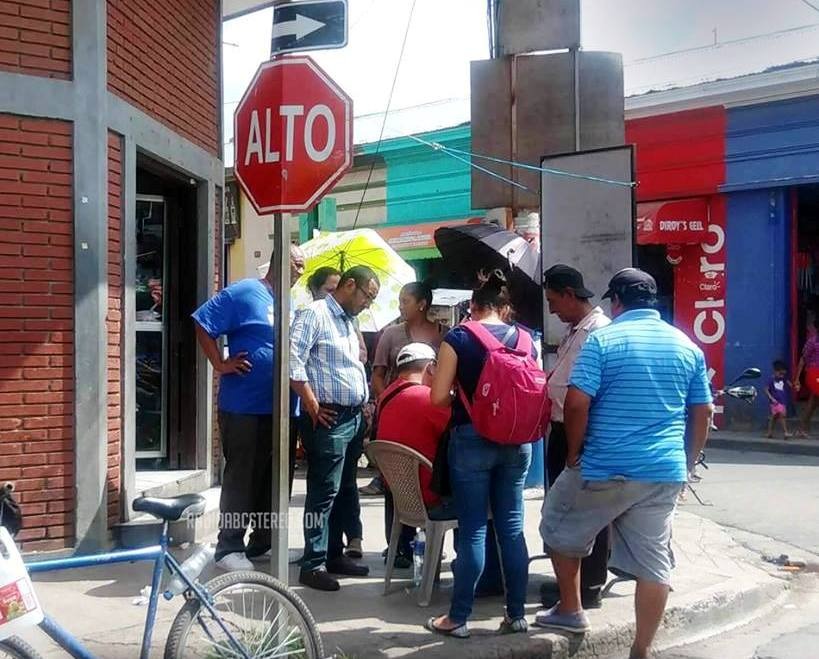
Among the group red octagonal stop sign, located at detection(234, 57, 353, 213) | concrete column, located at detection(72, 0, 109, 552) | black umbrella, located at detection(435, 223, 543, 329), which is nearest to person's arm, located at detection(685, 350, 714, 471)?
red octagonal stop sign, located at detection(234, 57, 353, 213)

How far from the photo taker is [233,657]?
4.03 m

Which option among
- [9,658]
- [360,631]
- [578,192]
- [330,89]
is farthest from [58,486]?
[578,192]

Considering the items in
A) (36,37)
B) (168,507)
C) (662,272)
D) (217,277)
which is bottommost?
(168,507)

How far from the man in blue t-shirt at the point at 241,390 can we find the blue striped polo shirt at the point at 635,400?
2122mm

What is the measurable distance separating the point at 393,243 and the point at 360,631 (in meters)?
16.1

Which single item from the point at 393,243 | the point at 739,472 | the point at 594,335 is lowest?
the point at 739,472

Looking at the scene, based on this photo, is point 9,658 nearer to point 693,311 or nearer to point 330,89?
point 330,89

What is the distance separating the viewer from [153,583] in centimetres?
389

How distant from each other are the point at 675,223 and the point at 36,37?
41.5 feet

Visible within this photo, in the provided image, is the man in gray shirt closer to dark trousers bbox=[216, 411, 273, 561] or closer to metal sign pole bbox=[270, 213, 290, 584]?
metal sign pole bbox=[270, 213, 290, 584]

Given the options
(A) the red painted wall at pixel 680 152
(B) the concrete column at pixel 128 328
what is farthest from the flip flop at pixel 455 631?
(A) the red painted wall at pixel 680 152

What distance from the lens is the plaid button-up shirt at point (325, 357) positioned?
5754 millimetres

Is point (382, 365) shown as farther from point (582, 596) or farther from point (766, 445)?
point (766, 445)

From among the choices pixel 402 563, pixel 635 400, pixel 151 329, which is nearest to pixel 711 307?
pixel 151 329
